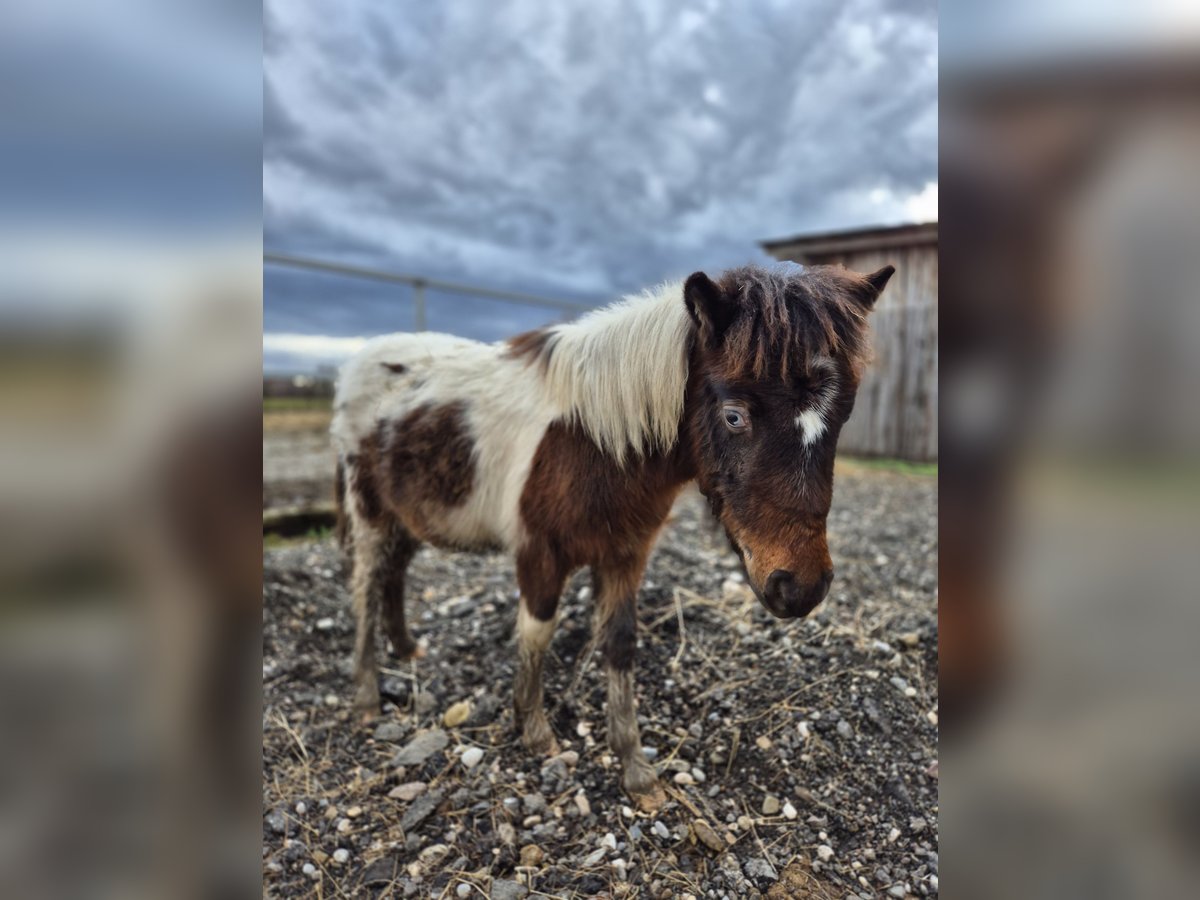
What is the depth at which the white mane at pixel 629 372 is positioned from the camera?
201 cm

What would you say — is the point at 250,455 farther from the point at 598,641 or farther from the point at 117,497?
the point at 598,641

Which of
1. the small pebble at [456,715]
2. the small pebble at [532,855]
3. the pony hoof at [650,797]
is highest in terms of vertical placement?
the small pebble at [456,715]

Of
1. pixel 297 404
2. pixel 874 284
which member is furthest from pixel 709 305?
pixel 297 404

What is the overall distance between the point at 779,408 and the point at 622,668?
4.94 ft

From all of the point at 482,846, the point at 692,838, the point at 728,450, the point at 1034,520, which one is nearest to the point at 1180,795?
the point at 1034,520

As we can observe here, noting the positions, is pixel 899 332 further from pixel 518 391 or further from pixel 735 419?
pixel 735 419

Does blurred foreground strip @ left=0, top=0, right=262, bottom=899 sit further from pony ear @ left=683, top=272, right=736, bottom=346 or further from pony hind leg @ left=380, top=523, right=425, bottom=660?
pony hind leg @ left=380, top=523, right=425, bottom=660

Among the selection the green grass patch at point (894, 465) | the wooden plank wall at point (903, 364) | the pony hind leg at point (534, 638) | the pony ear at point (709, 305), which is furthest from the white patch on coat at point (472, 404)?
the green grass patch at point (894, 465)

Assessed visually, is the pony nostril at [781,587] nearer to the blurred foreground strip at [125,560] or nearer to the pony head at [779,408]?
the pony head at [779,408]

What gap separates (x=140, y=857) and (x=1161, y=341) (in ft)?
3.42

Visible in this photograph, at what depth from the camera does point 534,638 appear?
2.62 m

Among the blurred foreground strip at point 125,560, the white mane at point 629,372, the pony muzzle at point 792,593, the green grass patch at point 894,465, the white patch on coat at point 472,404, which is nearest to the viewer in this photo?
the blurred foreground strip at point 125,560

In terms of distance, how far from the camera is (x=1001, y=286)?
23.2 inches

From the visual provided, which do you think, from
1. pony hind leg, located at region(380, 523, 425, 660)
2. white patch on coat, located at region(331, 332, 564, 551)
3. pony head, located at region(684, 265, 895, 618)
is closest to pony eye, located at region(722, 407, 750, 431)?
pony head, located at region(684, 265, 895, 618)
